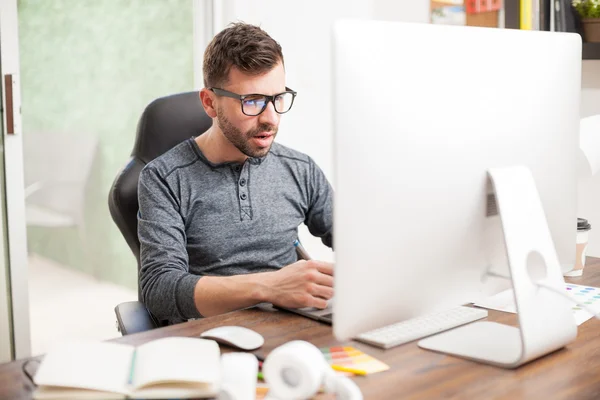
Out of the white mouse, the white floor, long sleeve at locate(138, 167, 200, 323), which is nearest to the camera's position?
the white mouse

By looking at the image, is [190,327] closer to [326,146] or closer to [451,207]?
[451,207]

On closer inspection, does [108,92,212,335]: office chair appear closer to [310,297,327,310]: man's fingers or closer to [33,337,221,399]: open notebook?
[310,297,327,310]: man's fingers

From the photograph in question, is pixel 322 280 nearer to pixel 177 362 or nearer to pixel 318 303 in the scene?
pixel 318 303

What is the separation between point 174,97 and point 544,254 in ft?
3.61

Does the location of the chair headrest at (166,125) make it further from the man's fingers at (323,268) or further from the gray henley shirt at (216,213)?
the man's fingers at (323,268)

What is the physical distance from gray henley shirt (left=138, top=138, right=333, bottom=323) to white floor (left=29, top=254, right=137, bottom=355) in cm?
123

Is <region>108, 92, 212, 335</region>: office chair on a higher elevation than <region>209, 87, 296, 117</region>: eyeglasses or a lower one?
lower

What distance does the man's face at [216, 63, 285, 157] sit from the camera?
172 cm

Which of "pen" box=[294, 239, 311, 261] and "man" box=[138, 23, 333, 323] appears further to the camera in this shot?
"pen" box=[294, 239, 311, 261]

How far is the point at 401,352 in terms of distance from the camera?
1.20m

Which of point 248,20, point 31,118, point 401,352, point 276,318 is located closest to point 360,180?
point 401,352

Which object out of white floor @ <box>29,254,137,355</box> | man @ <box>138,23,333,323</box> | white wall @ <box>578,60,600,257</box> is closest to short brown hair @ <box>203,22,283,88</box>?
man @ <box>138,23,333,323</box>

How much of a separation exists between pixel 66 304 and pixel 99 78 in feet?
2.91

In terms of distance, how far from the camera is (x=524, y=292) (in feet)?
3.69
